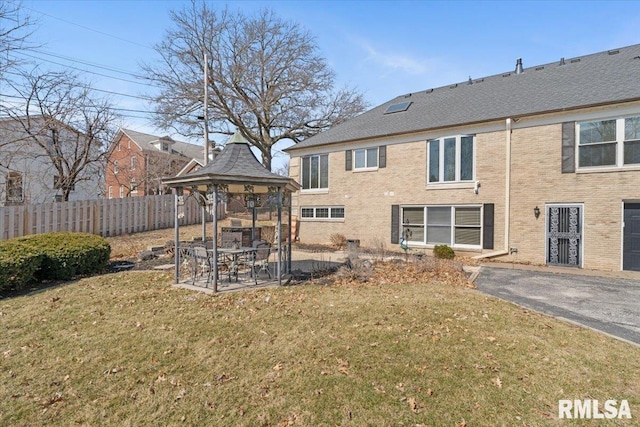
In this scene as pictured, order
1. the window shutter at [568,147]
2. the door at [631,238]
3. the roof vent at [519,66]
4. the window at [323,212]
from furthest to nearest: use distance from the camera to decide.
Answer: the window at [323,212] → the roof vent at [519,66] → the window shutter at [568,147] → the door at [631,238]

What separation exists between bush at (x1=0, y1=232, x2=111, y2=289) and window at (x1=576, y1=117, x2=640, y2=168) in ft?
53.8

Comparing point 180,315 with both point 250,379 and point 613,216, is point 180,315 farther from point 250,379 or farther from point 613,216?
point 613,216

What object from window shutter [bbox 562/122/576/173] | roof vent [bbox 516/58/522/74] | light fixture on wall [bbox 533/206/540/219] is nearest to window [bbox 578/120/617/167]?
window shutter [bbox 562/122/576/173]

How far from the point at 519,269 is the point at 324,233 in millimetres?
9584

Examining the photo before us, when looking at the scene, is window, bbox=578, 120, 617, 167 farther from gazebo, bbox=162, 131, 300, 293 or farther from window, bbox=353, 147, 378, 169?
gazebo, bbox=162, 131, 300, 293

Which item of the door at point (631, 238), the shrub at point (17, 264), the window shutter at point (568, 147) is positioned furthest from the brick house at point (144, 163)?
the door at point (631, 238)

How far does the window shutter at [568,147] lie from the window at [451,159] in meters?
3.09

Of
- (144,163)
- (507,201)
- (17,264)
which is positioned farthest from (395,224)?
(144,163)

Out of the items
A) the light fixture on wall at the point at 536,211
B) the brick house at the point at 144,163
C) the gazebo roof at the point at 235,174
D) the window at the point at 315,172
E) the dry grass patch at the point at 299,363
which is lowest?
the dry grass patch at the point at 299,363

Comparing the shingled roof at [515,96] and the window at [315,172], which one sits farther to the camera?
the window at [315,172]

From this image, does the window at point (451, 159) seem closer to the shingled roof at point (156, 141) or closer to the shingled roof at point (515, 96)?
the shingled roof at point (515, 96)

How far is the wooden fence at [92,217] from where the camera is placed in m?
13.6

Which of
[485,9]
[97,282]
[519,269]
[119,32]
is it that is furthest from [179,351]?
[119,32]

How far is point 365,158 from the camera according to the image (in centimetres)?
1700
